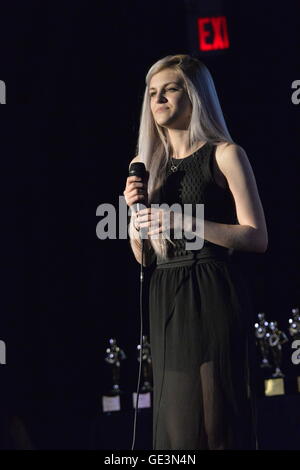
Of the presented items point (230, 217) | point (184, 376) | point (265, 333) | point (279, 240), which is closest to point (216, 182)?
point (230, 217)

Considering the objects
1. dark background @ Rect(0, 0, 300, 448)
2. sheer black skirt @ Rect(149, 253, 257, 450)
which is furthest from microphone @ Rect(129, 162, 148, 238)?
dark background @ Rect(0, 0, 300, 448)

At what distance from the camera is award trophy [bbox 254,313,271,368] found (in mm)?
3865

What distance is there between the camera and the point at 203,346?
1872mm

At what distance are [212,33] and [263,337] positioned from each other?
1.71 meters

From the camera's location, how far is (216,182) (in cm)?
201

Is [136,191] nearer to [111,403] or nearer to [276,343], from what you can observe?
[111,403]

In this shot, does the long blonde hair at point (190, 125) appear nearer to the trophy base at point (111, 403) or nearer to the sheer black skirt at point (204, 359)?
the sheer black skirt at point (204, 359)

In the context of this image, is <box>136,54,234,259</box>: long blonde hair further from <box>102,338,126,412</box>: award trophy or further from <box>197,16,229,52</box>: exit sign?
<box>197,16,229,52</box>: exit sign

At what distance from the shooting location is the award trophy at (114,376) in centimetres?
366

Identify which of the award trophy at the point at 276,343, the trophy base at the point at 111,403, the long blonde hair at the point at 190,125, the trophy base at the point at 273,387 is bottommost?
the trophy base at the point at 111,403

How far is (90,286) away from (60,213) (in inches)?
16.7

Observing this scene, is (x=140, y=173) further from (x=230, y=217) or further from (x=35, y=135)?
(x=35, y=135)

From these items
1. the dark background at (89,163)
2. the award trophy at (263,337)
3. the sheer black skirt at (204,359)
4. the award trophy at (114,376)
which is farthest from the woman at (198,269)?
the award trophy at (263,337)

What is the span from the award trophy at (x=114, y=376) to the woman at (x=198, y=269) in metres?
1.73
